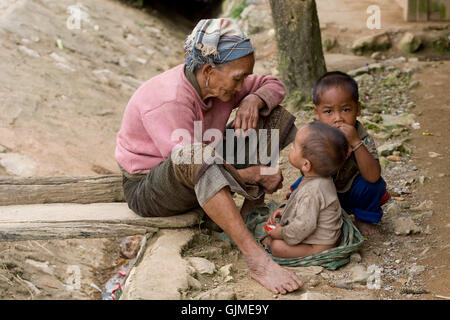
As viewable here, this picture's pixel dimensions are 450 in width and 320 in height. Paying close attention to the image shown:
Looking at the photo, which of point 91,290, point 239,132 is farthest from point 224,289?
point 91,290

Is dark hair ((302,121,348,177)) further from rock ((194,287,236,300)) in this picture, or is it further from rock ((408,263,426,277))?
rock ((194,287,236,300))

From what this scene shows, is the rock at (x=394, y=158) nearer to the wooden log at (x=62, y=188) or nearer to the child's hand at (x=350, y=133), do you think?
the child's hand at (x=350, y=133)

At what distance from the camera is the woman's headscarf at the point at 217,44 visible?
2732 mm

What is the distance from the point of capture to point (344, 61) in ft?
21.3

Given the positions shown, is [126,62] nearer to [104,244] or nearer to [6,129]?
[6,129]

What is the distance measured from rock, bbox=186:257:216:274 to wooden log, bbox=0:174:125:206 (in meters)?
1.02

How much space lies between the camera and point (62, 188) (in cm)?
353

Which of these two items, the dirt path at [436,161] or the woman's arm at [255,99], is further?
the woman's arm at [255,99]

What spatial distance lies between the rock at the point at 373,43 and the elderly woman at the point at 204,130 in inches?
154

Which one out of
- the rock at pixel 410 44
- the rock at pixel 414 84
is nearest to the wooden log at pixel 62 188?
the rock at pixel 414 84

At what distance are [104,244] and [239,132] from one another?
5.68ft

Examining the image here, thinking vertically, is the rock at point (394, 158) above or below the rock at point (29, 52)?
below

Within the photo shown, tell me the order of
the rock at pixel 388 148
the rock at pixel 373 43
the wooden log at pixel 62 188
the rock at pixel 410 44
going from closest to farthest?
1. the wooden log at pixel 62 188
2. the rock at pixel 388 148
3. the rock at pixel 410 44
4. the rock at pixel 373 43

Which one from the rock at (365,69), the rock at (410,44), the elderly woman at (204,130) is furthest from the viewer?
the rock at (410,44)
